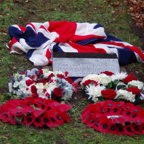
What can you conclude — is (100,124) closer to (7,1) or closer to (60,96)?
(60,96)

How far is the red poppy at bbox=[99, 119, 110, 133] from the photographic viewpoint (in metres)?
2.78

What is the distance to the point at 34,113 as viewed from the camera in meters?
2.68

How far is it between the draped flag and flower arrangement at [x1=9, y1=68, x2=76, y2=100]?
2.80ft

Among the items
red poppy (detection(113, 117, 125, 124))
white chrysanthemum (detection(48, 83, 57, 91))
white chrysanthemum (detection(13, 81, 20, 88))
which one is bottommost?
red poppy (detection(113, 117, 125, 124))

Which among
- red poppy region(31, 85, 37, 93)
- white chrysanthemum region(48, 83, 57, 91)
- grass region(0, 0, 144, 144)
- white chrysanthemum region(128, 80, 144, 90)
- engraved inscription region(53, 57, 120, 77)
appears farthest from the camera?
engraved inscription region(53, 57, 120, 77)

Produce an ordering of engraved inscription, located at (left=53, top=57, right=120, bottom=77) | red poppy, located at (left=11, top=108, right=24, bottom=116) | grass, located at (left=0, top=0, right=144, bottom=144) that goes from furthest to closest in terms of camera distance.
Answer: engraved inscription, located at (left=53, top=57, right=120, bottom=77)
red poppy, located at (left=11, top=108, right=24, bottom=116)
grass, located at (left=0, top=0, right=144, bottom=144)

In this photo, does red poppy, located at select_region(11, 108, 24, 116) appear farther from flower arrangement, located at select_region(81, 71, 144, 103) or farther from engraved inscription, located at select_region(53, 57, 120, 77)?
engraved inscription, located at select_region(53, 57, 120, 77)

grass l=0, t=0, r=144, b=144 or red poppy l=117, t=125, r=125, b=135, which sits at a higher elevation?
grass l=0, t=0, r=144, b=144

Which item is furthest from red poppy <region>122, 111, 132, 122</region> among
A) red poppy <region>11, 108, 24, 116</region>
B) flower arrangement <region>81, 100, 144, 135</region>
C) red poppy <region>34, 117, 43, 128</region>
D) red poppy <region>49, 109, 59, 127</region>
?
red poppy <region>11, 108, 24, 116</region>

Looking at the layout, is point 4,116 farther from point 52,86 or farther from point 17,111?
point 52,86

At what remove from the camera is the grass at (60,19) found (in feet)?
8.24

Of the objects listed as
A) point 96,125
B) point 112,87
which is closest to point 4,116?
point 96,125

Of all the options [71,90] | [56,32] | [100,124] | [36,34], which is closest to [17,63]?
[36,34]

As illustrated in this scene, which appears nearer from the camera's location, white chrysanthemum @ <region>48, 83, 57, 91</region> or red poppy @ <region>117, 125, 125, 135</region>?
red poppy @ <region>117, 125, 125, 135</region>
